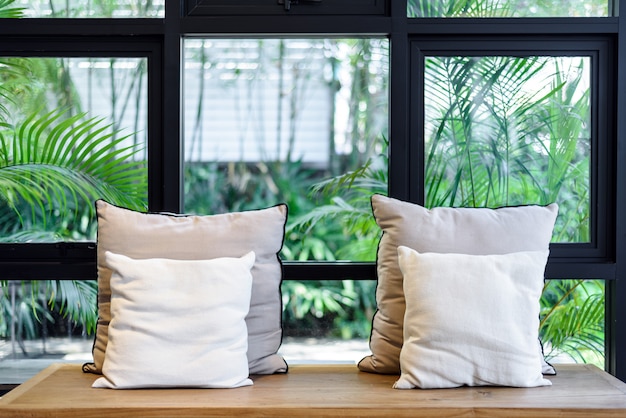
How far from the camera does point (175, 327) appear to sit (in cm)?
218

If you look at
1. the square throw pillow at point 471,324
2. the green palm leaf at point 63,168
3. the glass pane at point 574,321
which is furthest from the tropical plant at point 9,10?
the glass pane at point 574,321

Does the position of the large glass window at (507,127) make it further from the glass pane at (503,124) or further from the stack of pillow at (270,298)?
the stack of pillow at (270,298)

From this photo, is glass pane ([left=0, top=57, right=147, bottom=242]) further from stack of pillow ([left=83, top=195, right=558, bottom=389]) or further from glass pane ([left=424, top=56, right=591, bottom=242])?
glass pane ([left=424, top=56, right=591, bottom=242])

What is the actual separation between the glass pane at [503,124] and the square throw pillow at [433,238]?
344 millimetres

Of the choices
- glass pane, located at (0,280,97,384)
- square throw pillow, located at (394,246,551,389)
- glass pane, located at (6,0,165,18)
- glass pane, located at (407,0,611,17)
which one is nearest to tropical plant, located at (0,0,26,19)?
glass pane, located at (6,0,165,18)

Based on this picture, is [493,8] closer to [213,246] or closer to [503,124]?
[503,124]

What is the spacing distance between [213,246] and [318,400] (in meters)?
0.59

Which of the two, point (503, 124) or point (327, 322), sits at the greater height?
point (503, 124)

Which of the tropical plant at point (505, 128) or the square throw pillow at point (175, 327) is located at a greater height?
the tropical plant at point (505, 128)

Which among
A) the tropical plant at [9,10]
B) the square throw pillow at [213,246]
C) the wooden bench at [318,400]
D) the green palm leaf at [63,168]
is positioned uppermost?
the tropical plant at [9,10]

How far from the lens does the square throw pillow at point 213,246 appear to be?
234 centimetres

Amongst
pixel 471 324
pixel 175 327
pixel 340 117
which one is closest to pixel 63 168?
pixel 175 327

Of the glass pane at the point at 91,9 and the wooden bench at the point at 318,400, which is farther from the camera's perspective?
the glass pane at the point at 91,9

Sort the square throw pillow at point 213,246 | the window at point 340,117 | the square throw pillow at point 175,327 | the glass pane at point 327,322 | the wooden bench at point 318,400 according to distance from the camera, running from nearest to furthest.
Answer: the wooden bench at point 318,400, the square throw pillow at point 175,327, the square throw pillow at point 213,246, the window at point 340,117, the glass pane at point 327,322
